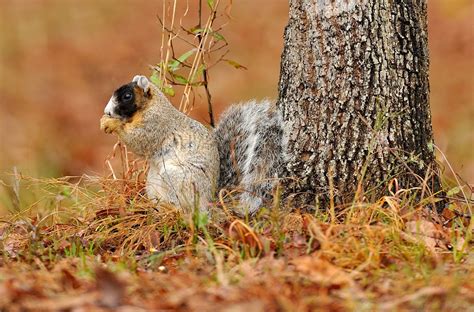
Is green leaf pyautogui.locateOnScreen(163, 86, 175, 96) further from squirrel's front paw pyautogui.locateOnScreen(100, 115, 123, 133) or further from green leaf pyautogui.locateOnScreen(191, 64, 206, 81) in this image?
squirrel's front paw pyautogui.locateOnScreen(100, 115, 123, 133)

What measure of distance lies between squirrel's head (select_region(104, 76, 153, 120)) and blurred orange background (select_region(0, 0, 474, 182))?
3.28 meters

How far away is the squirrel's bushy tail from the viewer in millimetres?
4035

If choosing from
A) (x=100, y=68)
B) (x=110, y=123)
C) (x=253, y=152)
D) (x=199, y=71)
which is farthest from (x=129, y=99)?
(x=100, y=68)

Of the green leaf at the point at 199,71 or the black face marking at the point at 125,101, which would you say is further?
the green leaf at the point at 199,71

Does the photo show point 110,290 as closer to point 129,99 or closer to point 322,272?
point 322,272

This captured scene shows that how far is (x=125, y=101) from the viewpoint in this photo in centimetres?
415

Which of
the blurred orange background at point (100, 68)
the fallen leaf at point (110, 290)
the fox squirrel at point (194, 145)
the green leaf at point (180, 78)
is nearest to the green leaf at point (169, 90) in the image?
the green leaf at point (180, 78)

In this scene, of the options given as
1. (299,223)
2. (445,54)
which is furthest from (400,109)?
(445,54)

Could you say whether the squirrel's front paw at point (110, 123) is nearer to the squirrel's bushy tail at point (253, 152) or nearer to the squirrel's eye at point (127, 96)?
the squirrel's eye at point (127, 96)

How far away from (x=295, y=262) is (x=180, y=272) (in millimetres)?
453

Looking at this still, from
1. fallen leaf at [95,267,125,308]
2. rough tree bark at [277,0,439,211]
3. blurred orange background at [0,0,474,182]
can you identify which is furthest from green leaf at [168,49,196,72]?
blurred orange background at [0,0,474,182]

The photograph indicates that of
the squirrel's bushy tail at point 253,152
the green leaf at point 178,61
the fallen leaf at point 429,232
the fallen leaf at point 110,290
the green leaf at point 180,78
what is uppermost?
the green leaf at point 178,61

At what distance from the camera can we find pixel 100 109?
34.5 ft

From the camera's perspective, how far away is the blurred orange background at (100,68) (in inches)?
354
